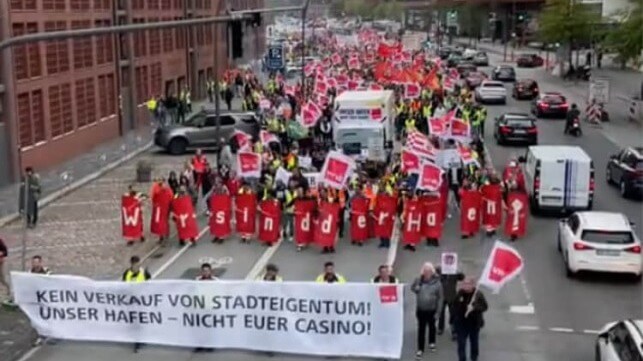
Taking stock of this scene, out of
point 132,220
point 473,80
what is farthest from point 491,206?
point 473,80

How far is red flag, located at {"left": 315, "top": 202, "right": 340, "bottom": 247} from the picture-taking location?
875 inches

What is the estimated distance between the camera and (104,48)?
4200 cm

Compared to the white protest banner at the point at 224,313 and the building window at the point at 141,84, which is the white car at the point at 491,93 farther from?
the white protest banner at the point at 224,313

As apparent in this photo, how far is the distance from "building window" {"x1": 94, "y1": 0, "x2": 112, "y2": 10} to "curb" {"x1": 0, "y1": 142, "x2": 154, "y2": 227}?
5.74m

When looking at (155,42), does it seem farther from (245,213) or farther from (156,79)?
(245,213)

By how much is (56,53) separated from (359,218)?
17138mm

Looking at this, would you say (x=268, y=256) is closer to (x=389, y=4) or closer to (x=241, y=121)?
(x=241, y=121)

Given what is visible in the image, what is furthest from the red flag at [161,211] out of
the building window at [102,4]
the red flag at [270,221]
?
the building window at [102,4]

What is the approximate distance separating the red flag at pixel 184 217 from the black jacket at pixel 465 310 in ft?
31.9

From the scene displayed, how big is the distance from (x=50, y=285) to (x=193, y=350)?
2.34 metres

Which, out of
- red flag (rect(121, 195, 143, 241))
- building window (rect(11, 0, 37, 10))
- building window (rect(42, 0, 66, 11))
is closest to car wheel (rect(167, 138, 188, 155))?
building window (rect(42, 0, 66, 11))

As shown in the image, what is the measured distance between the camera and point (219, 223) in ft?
76.9

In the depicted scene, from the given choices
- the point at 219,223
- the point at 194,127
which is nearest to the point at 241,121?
the point at 194,127

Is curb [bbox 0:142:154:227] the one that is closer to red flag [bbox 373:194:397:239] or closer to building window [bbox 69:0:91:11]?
building window [bbox 69:0:91:11]
